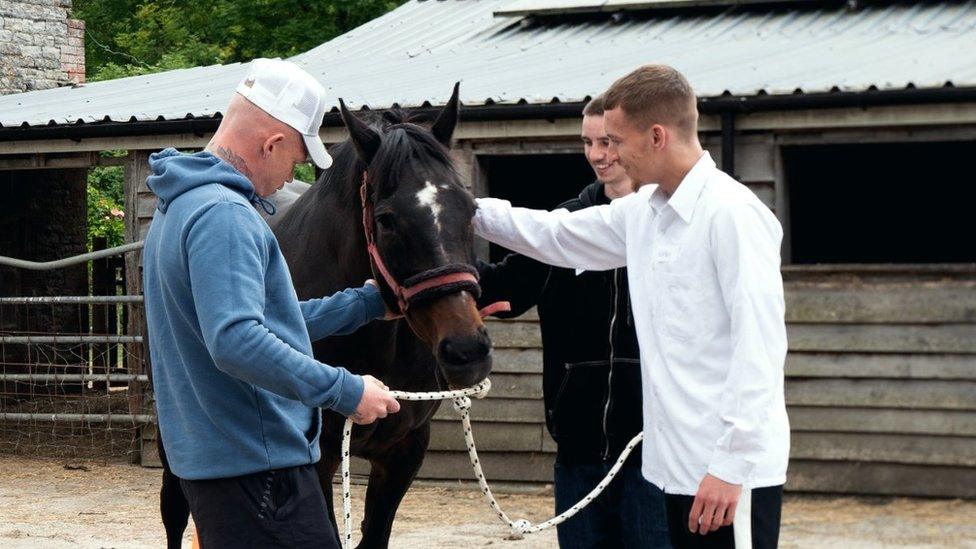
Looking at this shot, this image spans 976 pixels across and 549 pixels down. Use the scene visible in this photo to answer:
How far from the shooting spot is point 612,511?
360 centimetres

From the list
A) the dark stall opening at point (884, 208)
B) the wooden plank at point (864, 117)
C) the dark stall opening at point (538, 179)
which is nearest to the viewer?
the wooden plank at point (864, 117)

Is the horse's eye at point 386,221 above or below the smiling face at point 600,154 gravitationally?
below

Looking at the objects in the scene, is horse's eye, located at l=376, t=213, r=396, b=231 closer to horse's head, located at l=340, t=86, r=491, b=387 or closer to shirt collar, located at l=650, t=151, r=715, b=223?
horse's head, located at l=340, t=86, r=491, b=387

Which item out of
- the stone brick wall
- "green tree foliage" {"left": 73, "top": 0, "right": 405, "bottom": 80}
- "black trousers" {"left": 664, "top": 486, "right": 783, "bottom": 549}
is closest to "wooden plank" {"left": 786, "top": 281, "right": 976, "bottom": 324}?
"black trousers" {"left": 664, "top": 486, "right": 783, "bottom": 549}

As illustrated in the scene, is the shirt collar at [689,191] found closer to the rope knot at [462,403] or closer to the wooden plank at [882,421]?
the rope knot at [462,403]

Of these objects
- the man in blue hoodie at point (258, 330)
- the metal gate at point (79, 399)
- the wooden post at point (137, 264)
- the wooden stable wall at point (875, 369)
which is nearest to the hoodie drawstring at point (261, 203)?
the man in blue hoodie at point (258, 330)

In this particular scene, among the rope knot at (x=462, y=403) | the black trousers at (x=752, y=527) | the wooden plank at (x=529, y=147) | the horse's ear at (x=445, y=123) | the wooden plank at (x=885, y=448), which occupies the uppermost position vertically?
the wooden plank at (x=529, y=147)

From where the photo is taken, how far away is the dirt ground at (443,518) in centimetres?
668

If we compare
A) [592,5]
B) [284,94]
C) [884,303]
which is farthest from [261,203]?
[592,5]

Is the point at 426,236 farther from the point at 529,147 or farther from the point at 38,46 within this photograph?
the point at 38,46

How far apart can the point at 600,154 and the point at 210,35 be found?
2252cm

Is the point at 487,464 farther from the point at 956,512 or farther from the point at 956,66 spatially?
the point at 956,66

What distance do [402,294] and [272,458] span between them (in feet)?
2.87

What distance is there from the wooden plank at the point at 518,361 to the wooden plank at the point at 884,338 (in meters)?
1.57
